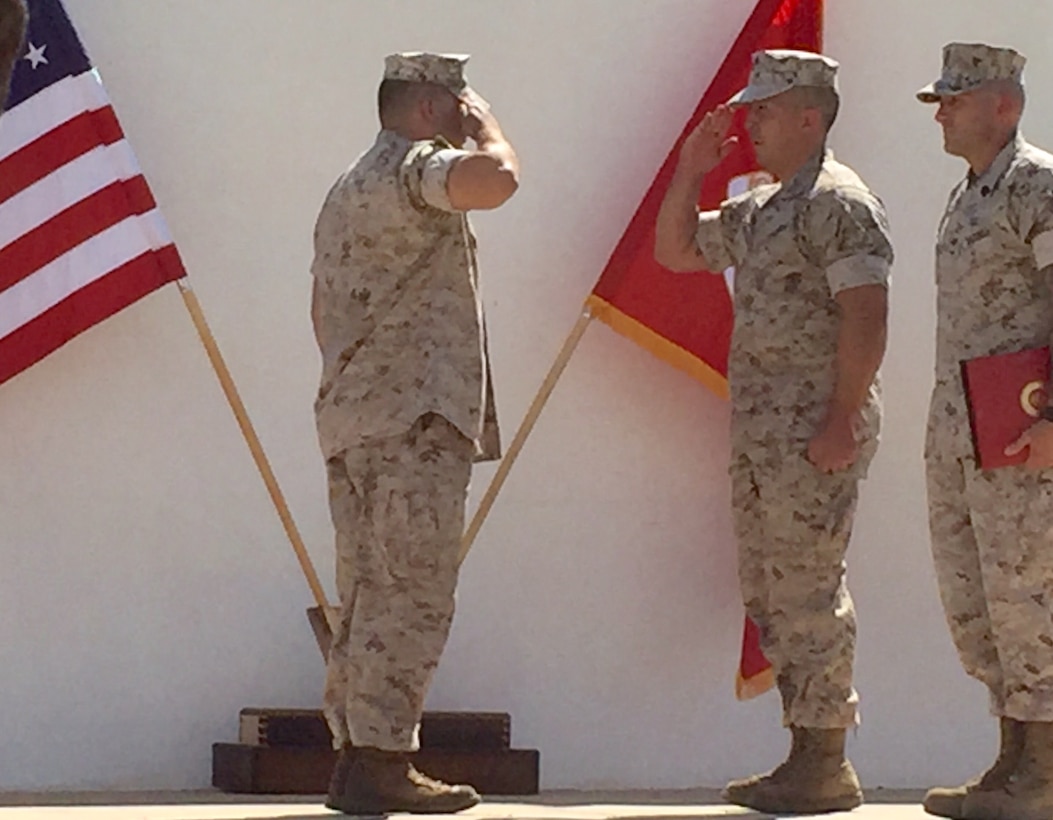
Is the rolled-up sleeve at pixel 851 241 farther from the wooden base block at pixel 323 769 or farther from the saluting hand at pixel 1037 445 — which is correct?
the wooden base block at pixel 323 769

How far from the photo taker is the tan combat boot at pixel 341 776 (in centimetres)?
465

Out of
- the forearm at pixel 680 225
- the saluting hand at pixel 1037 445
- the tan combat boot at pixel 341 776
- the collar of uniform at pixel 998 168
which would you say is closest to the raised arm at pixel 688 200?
the forearm at pixel 680 225

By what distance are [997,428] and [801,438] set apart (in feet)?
1.37

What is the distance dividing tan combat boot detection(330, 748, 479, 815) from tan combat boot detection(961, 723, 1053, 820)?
1.08 m

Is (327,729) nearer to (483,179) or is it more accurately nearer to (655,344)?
(655,344)

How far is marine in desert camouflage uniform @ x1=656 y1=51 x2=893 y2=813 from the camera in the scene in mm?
4742

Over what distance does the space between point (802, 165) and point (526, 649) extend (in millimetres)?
1626

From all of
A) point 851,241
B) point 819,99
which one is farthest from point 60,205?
point 851,241

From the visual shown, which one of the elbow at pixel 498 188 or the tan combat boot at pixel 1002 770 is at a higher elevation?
the elbow at pixel 498 188

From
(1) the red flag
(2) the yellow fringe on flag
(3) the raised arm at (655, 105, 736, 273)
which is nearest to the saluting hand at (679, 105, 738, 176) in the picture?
(3) the raised arm at (655, 105, 736, 273)

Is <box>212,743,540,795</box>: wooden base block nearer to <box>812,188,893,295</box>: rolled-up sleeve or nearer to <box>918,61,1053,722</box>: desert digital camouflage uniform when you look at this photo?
<box>918,61,1053,722</box>: desert digital camouflage uniform

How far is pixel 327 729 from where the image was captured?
550 cm

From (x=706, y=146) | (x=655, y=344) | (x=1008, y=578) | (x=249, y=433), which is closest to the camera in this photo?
(x=1008, y=578)

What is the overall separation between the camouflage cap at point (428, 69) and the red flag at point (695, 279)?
1.11m
